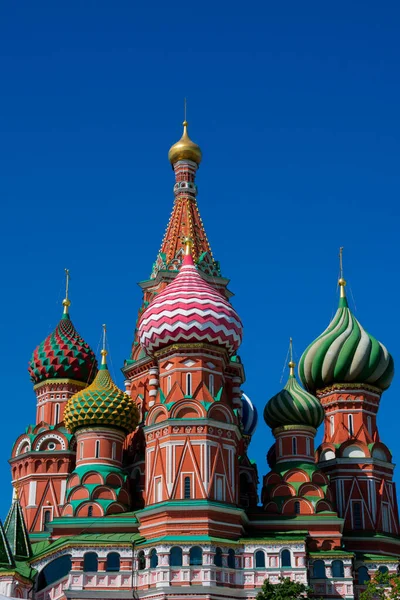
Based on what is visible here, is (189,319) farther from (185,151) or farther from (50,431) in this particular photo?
(185,151)

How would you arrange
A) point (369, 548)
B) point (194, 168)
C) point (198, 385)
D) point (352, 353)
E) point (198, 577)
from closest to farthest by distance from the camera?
point (198, 577)
point (198, 385)
point (369, 548)
point (352, 353)
point (194, 168)

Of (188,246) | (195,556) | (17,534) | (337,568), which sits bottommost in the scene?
(195,556)

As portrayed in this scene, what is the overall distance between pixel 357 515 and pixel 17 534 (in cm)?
1183

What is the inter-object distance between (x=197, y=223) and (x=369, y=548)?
45.6 feet

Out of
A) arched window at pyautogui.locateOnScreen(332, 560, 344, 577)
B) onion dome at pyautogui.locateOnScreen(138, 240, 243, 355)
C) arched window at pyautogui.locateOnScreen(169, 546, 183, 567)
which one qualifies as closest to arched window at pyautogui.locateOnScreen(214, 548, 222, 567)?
arched window at pyautogui.locateOnScreen(169, 546, 183, 567)

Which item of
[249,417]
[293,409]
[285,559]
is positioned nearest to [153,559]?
[285,559]

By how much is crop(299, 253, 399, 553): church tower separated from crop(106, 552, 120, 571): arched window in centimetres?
868

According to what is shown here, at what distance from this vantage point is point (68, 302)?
Answer: 46625 millimetres

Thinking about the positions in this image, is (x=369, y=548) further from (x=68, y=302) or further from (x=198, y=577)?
(x=68, y=302)

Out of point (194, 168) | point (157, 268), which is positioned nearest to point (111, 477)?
point (157, 268)

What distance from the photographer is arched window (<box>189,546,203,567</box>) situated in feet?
112

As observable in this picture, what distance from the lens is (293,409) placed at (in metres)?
39.8

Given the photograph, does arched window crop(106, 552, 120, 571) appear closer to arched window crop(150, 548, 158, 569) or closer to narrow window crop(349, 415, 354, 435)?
arched window crop(150, 548, 158, 569)

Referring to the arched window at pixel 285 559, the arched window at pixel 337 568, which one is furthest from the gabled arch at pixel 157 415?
the arched window at pixel 337 568
